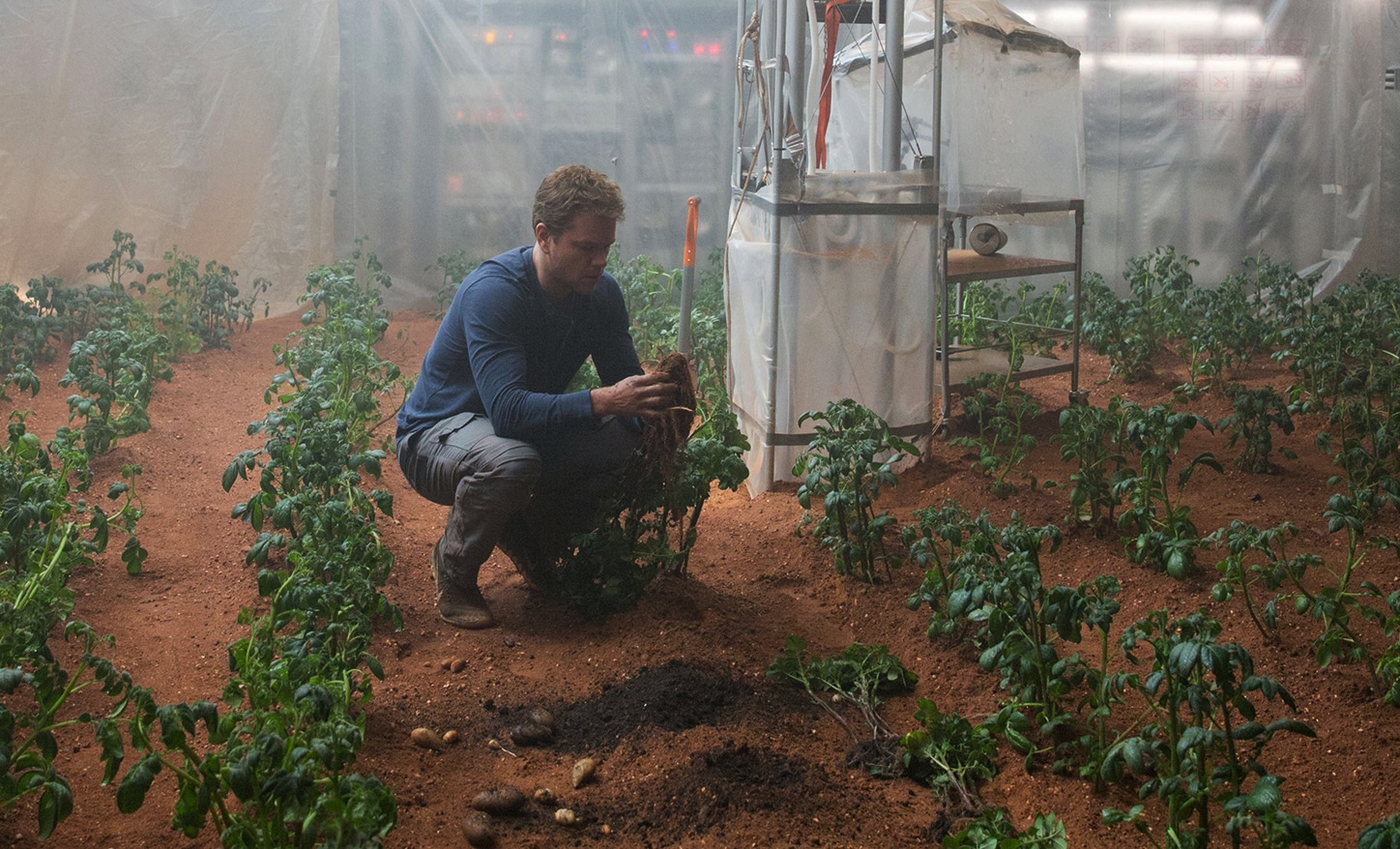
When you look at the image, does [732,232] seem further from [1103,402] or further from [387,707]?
[387,707]

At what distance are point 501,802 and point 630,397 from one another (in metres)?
1.17

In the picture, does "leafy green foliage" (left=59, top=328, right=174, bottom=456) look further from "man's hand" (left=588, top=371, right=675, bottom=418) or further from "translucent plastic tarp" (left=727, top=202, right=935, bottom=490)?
"translucent plastic tarp" (left=727, top=202, right=935, bottom=490)

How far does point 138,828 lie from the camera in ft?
7.89

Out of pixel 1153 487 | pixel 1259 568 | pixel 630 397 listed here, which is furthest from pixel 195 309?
pixel 1259 568

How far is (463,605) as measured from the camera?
11.7 ft

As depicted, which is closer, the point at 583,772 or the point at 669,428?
the point at 583,772

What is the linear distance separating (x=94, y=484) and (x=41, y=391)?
189 centimetres

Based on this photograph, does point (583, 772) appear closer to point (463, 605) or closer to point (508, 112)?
point (463, 605)

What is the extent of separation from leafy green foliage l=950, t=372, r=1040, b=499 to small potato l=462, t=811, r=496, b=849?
8.15ft

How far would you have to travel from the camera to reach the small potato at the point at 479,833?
2424mm

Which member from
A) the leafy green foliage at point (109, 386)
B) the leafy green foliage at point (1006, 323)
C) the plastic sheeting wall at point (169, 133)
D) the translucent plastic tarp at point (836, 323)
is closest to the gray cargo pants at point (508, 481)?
the translucent plastic tarp at point (836, 323)

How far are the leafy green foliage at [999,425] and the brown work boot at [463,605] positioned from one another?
1.93 meters

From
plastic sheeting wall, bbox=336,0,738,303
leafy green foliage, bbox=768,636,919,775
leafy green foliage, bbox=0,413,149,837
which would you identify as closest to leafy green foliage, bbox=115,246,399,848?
leafy green foliage, bbox=0,413,149,837

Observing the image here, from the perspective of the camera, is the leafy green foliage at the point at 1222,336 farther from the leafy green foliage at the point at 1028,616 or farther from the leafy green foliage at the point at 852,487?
the leafy green foliage at the point at 1028,616
